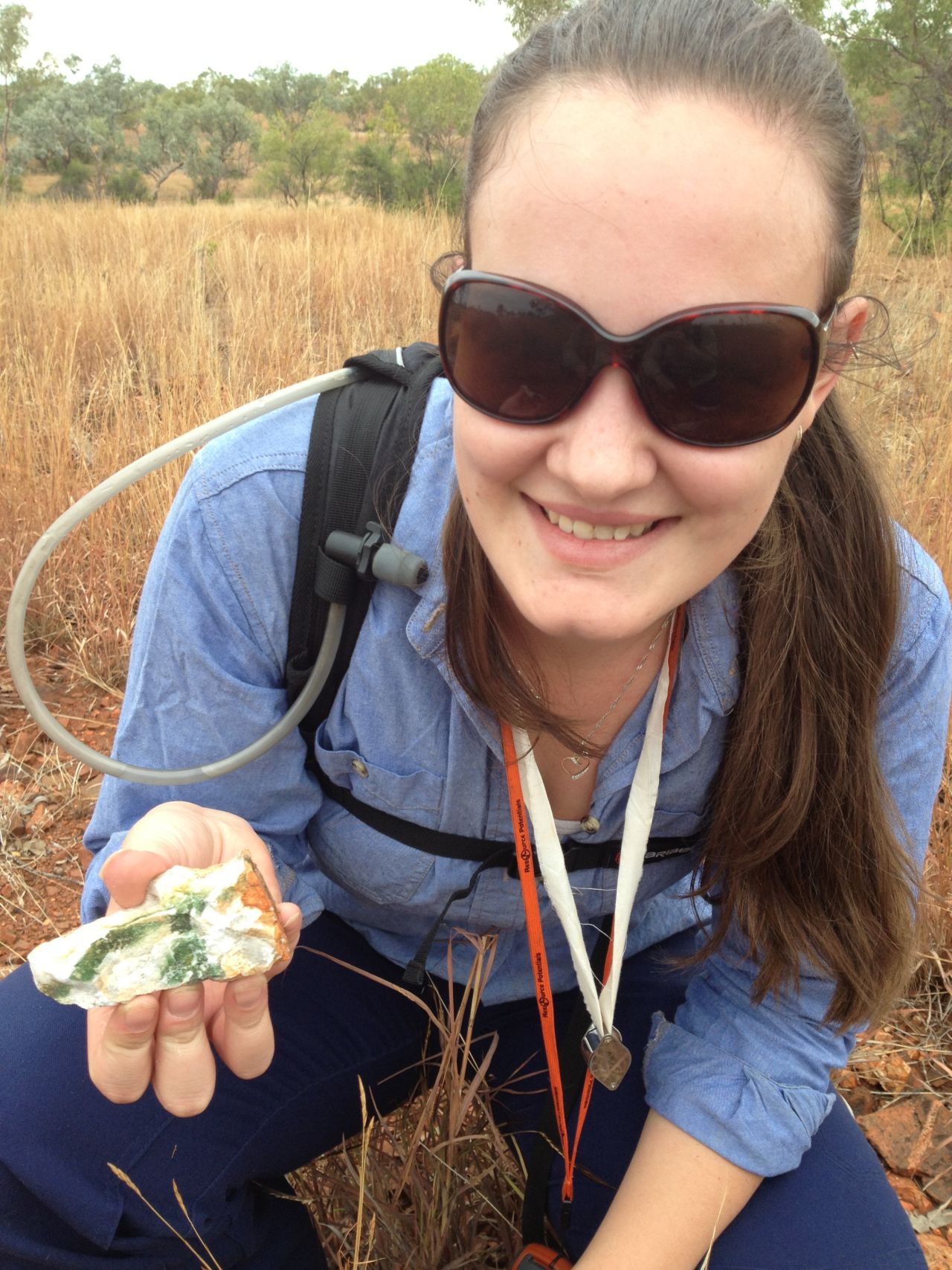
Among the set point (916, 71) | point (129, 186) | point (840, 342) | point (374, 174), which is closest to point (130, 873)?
point (840, 342)

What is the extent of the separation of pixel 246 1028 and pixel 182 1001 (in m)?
0.11

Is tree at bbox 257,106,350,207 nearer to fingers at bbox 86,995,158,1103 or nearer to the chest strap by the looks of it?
the chest strap

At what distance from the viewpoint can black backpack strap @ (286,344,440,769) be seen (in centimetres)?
127

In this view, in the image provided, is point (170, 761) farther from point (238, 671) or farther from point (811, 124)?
point (811, 124)

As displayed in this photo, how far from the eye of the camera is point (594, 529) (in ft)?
3.68

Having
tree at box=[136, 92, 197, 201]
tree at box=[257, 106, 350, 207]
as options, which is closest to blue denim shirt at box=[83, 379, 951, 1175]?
tree at box=[257, 106, 350, 207]

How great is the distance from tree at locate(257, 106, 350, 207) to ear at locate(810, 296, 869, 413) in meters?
16.6

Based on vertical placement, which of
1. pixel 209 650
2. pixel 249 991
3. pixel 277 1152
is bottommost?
pixel 277 1152

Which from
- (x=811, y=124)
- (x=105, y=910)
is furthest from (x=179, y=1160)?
(x=811, y=124)

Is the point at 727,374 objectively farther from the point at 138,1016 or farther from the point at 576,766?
the point at 138,1016

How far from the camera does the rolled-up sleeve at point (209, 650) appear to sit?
1270mm

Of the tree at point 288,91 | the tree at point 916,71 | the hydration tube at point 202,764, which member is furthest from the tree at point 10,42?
the tree at point 288,91

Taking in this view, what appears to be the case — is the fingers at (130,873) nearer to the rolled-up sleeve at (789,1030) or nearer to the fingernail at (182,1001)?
the fingernail at (182,1001)

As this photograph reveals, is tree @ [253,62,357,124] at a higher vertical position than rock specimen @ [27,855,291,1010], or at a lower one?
higher
